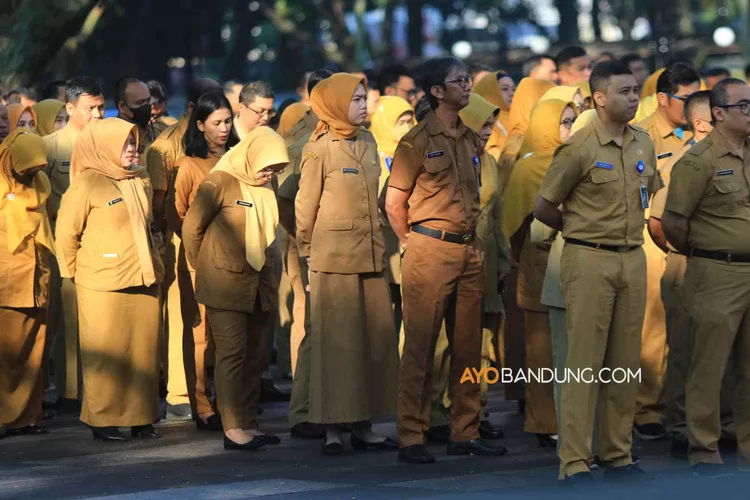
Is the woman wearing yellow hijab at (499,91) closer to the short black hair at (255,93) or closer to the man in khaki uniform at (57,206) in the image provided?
the short black hair at (255,93)

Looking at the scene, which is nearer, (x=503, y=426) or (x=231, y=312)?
(x=231, y=312)

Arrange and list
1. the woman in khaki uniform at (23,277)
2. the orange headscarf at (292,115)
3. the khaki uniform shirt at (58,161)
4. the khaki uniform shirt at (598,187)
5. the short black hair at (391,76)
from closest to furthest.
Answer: the khaki uniform shirt at (598,187) → the woman in khaki uniform at (23,277) → the khaki uniform shirt at (58,161) → the orange headscarf at (292,115) → the short black hair at (391,76)

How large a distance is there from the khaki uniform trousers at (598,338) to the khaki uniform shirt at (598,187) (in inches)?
4.6

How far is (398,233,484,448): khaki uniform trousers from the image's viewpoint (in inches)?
360

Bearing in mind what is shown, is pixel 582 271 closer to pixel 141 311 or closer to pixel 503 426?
pixel 503 426

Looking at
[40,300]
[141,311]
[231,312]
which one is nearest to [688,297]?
[231,312]

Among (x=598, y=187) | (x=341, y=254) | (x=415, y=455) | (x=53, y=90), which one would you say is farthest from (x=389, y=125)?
(x=598, y=187)

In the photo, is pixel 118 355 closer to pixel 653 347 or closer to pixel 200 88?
pixel 200 88

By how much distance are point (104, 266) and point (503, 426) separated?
3.05 m

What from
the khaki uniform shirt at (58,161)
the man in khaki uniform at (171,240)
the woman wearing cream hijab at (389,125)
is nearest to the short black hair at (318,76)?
the woman wearing cream hijab at (389,125)

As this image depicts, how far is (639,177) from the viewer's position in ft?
27.2

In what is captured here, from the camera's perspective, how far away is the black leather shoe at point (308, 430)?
1005 cm

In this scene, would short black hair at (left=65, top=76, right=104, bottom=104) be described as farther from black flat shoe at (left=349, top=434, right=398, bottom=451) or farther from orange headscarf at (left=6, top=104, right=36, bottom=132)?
black flat shoe at (left=349, top=434, right=398, bottom=451)

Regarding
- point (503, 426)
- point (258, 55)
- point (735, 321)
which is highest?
point (258, 55)
